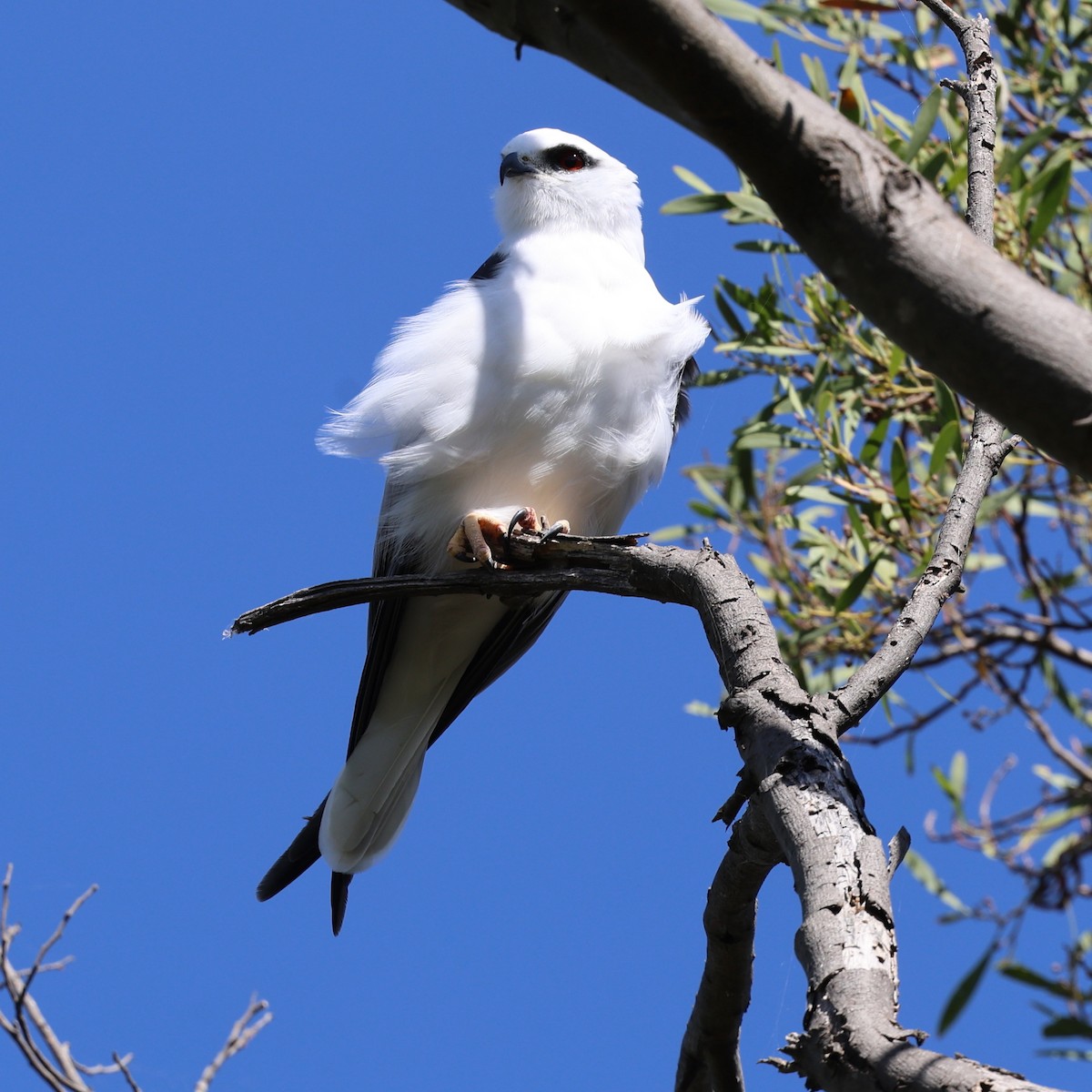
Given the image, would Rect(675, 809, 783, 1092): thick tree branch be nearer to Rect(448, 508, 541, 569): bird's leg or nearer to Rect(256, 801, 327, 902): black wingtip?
Rect(448, 508, 541, 569): bird's leg

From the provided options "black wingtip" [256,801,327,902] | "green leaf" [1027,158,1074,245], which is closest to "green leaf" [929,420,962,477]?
"green leaf" [1027,158,1074,245]

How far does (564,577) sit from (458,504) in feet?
2.66

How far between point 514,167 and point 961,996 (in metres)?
2.64

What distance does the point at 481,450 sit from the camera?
293 centimetres

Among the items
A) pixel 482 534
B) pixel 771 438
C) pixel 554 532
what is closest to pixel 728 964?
pixel 554 532

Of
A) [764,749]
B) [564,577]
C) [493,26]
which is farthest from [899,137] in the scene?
[493,26]

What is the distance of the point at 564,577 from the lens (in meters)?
2.26

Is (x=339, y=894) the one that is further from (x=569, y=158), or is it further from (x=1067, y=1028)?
(x=569, y=158)

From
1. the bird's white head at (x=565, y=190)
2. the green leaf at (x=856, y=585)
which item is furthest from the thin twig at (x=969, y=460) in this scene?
the bird's white head at (x=565, y=190)

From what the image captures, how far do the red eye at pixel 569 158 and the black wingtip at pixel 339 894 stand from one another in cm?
213

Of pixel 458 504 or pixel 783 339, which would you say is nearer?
pixel 458 504

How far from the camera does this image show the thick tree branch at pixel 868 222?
2.90 feet

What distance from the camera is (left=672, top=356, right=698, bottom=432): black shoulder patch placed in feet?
10.9

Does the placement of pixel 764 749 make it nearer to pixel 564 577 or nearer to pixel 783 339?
pixel 564 577
